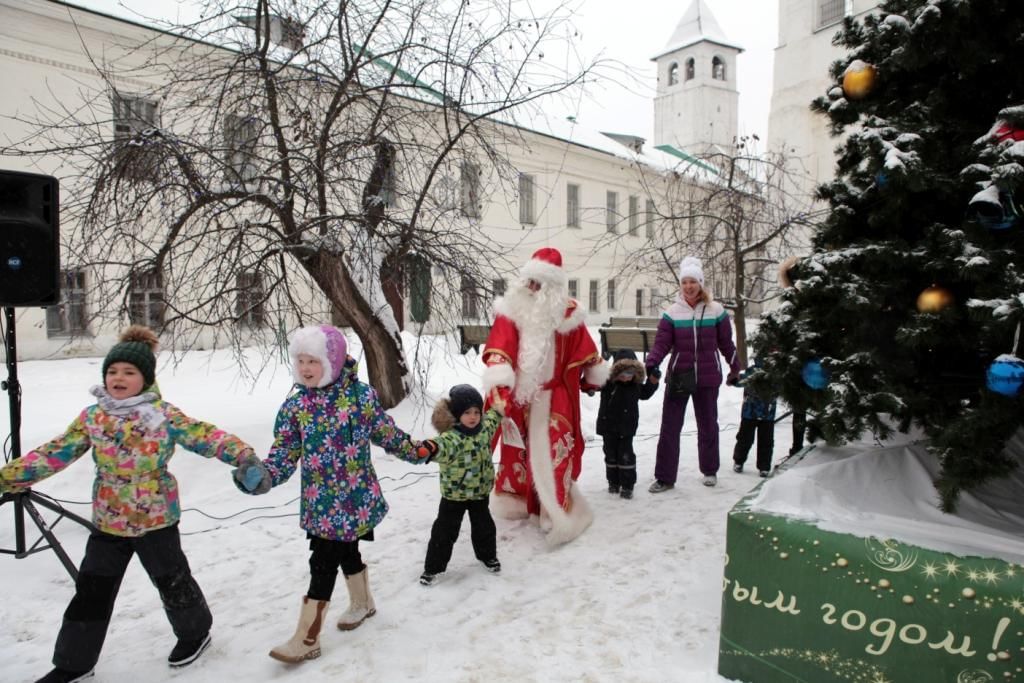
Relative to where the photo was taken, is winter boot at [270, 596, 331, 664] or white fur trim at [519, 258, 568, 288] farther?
white fur trim at [519, 258, 568, 288]

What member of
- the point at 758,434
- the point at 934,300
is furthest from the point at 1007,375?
the point at 758,434

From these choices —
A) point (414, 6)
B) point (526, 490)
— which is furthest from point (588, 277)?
point (526, 490)

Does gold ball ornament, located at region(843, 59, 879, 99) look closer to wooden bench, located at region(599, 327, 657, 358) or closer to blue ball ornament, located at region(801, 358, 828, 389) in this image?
blue ball ornament, located at region(801, 358, 828, 389)

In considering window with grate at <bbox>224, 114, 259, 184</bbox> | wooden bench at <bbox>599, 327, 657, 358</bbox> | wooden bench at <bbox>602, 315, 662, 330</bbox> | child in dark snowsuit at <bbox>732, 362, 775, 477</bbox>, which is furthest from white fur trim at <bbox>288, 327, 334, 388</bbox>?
wooden bench at <bbox>602, 315, 662, 330</bbox>

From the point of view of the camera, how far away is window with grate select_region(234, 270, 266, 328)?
6324mm

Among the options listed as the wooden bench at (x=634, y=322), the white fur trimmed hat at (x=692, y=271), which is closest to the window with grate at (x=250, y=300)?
the white fur trimmed hat at (x=692, y=271)

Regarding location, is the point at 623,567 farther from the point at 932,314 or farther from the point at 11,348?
the point at 11,348

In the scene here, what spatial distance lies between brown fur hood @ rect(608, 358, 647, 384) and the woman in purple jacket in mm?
182

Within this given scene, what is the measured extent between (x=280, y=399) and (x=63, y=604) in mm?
5836

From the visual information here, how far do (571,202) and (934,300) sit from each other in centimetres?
2400

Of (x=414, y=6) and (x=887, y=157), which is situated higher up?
(x=414, y=6)

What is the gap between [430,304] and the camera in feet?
22.4

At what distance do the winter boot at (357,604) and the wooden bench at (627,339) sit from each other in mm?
11140

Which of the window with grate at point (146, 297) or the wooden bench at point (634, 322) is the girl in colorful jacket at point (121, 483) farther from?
the wooden bench at point (634, 322)
